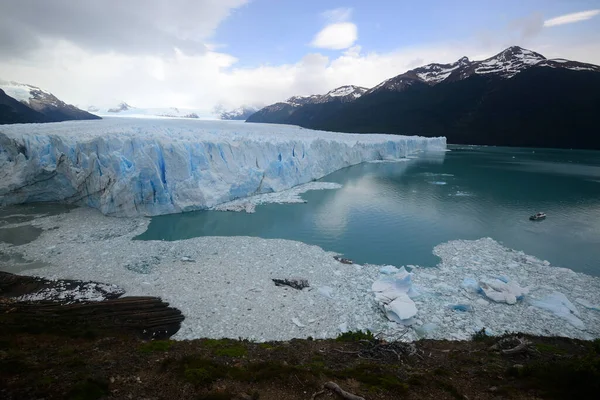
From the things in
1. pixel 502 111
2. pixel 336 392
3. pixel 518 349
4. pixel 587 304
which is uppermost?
pixel 502 111

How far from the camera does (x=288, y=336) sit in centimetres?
562

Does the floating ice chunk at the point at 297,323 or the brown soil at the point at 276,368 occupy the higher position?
the brown soil at the point at 276,368

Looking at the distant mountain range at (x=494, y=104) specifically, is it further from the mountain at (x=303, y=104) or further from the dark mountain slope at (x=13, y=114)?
the dark mountain slope at (x=13, y=114)

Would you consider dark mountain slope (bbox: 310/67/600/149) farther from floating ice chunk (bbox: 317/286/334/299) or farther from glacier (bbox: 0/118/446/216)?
floating ice chunk (bbox: 317/286/334/299)

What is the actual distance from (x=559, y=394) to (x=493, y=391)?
→ 2.20 feet

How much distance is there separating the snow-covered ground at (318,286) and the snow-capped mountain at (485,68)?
76851 mm

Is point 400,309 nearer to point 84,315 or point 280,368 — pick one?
point 280,368

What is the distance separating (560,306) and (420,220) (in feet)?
22.5

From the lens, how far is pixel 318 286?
7375 mm

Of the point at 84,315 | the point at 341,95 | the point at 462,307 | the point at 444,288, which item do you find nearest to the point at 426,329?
the point at 462,307

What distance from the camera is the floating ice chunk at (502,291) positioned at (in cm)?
679

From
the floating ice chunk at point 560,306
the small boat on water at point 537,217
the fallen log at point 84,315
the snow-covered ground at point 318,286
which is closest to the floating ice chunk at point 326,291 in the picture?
the snow-covered ground at point 318,286

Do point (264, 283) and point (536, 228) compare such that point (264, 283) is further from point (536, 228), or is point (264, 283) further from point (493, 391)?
point (536, 228)

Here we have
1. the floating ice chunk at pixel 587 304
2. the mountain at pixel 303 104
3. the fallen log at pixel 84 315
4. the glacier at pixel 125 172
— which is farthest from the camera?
the mountain at pixel 303 104
